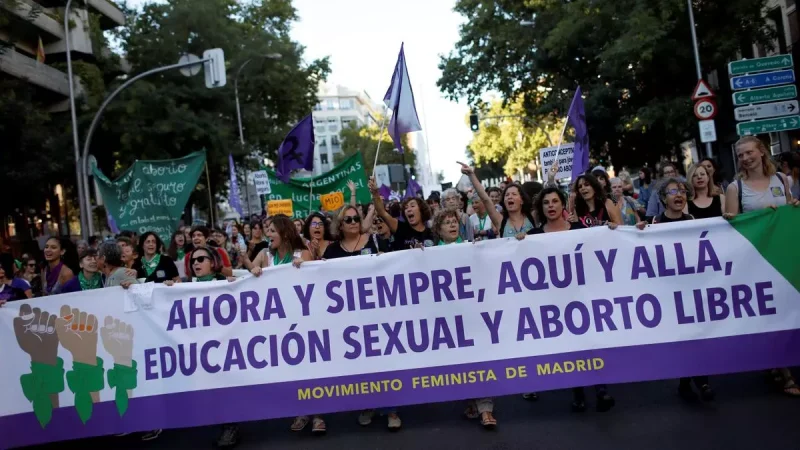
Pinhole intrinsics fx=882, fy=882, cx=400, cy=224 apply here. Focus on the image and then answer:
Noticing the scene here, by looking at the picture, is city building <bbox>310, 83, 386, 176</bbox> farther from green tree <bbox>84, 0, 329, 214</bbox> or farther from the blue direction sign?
the blue direction sign

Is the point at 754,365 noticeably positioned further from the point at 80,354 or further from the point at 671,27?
the point at 671,27

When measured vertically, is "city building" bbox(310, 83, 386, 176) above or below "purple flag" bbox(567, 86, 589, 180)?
above

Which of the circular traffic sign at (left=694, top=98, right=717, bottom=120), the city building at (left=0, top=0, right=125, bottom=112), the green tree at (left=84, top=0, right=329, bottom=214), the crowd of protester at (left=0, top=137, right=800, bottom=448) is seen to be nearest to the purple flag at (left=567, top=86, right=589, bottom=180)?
the crowd of protester at (left=0, top=137, right=800, bottom=448)

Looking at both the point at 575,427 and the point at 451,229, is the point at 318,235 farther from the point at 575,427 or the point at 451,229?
the point at 575,427

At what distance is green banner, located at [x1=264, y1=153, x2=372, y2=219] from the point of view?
15.1m

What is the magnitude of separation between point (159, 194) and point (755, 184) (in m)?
9.25

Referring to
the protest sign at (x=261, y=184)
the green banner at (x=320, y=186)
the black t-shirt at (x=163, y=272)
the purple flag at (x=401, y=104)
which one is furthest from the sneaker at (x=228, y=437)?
the protest sign at (x=261, y=184)

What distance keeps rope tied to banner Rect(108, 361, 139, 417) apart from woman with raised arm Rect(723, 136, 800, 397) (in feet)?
15.0

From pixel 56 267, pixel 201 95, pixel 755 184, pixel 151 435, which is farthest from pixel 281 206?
pixel 201 95

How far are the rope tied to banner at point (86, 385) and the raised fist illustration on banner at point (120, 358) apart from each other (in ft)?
0.28

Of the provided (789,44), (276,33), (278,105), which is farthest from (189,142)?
(789,44)

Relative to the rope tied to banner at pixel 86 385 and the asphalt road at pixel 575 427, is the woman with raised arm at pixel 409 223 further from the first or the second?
the rope tied to banner at pixel 86 385

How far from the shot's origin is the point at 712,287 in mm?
6172

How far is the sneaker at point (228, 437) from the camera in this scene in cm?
627
